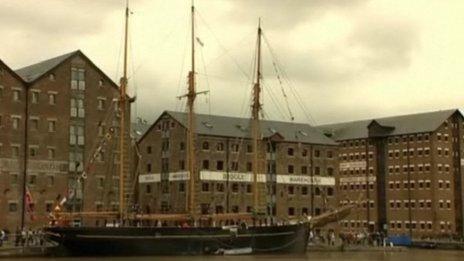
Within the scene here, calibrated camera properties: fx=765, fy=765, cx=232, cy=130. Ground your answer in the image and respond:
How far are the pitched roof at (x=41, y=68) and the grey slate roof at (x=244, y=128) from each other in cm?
2233

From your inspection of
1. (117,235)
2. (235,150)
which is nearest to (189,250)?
(117,235)

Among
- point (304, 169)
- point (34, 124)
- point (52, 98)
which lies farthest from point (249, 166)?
point (34, 124)

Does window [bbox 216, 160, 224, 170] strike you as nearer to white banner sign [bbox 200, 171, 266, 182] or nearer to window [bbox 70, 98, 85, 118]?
white banner sign [bbox 200, 171, 266, 182]

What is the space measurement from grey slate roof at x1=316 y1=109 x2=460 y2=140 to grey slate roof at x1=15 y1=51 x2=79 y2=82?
62.9 m

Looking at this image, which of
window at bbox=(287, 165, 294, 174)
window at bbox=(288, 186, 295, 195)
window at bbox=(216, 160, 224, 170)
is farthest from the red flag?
window at bbox=(287, 165, 294, 174)

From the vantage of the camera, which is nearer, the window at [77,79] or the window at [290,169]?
the window at [77,79]

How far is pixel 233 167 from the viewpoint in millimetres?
102375

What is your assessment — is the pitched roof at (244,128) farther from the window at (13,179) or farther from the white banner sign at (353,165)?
the window at (13,179)

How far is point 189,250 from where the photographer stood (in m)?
64.8

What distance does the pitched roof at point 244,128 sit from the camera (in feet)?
337

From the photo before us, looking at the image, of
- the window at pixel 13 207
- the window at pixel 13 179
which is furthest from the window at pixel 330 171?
the window at pixel 13 207

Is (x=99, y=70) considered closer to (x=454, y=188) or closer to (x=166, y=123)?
(x=166, y=123)

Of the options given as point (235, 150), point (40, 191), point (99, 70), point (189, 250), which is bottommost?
point (189, 250)

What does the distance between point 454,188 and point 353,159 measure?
63.4 feet
